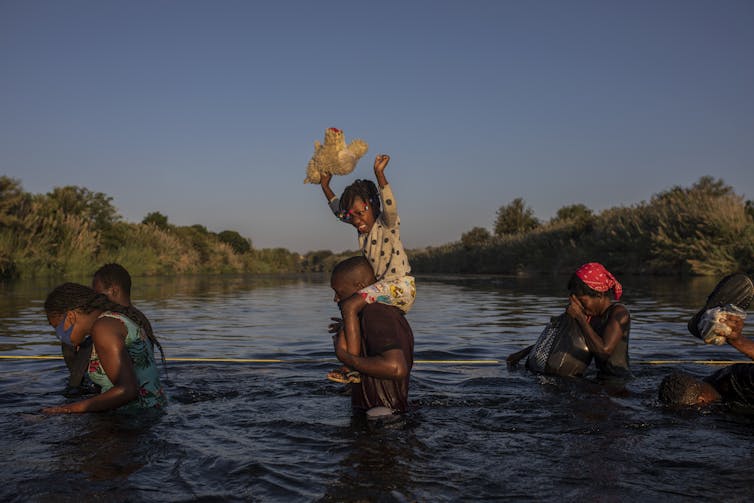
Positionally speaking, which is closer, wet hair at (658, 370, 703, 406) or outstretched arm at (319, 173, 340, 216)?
wet hair at (658, 370, 703, 406)

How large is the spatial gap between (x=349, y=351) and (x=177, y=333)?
6.31 meters

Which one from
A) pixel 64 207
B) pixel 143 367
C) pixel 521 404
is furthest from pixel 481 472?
pixel 64 207

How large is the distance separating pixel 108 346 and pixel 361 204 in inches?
89.3

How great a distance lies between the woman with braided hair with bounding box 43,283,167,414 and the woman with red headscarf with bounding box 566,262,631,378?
364cm

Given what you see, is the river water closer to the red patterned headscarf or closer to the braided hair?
the braided hair

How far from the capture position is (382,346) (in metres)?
3.92

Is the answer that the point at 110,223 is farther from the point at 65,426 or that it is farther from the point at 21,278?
the point at 65,426

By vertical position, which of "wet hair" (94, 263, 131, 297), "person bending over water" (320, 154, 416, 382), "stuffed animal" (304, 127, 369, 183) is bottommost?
"wet hair" (94, 263, 131, 297)

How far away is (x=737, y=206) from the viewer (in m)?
25.5

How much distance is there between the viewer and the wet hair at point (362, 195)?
5328mm

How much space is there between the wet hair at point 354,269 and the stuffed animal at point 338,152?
156 centimetres

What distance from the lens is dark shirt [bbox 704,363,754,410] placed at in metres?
4.66

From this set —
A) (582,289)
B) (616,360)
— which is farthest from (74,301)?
(616,360)

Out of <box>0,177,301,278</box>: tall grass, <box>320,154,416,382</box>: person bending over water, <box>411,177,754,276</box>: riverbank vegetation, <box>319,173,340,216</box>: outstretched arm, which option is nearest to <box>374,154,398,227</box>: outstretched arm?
<box>320,154,416,382</box>: person bending over water
